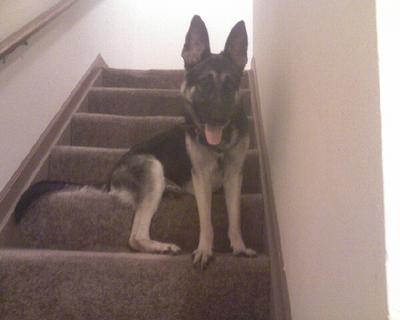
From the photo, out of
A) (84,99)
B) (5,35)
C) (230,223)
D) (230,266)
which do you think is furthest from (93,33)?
(230,266)

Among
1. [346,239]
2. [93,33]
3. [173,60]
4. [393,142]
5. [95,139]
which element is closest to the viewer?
[393,142]

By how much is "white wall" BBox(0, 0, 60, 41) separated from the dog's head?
27.2 inches

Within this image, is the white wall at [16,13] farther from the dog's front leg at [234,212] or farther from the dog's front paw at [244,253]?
the dog's front paw at [244,253]

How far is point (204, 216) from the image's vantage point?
139 cm

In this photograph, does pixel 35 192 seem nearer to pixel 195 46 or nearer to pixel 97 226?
pixel 97 226

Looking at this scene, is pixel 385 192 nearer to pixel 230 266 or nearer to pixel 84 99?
pixel 230 266

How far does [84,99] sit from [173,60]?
1.44 metres

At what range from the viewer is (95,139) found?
212 centimetres

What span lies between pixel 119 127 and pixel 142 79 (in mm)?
773

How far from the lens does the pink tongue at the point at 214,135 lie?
1.43 meters

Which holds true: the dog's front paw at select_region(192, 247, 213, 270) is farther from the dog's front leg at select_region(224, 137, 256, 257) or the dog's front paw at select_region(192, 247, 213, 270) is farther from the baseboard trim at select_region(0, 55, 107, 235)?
the baseboard trim at select_region(0, 55, 107, 235)

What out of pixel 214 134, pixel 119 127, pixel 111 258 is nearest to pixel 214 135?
pixel 214 134

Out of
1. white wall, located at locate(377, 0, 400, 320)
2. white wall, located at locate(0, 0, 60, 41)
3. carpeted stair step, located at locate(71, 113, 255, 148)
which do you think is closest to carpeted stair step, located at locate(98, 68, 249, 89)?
carpeted stair step, located at locate(71, 113, 255, 148)

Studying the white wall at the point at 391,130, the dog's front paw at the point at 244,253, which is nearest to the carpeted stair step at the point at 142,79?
the dog's front paw at the point at 244,253
